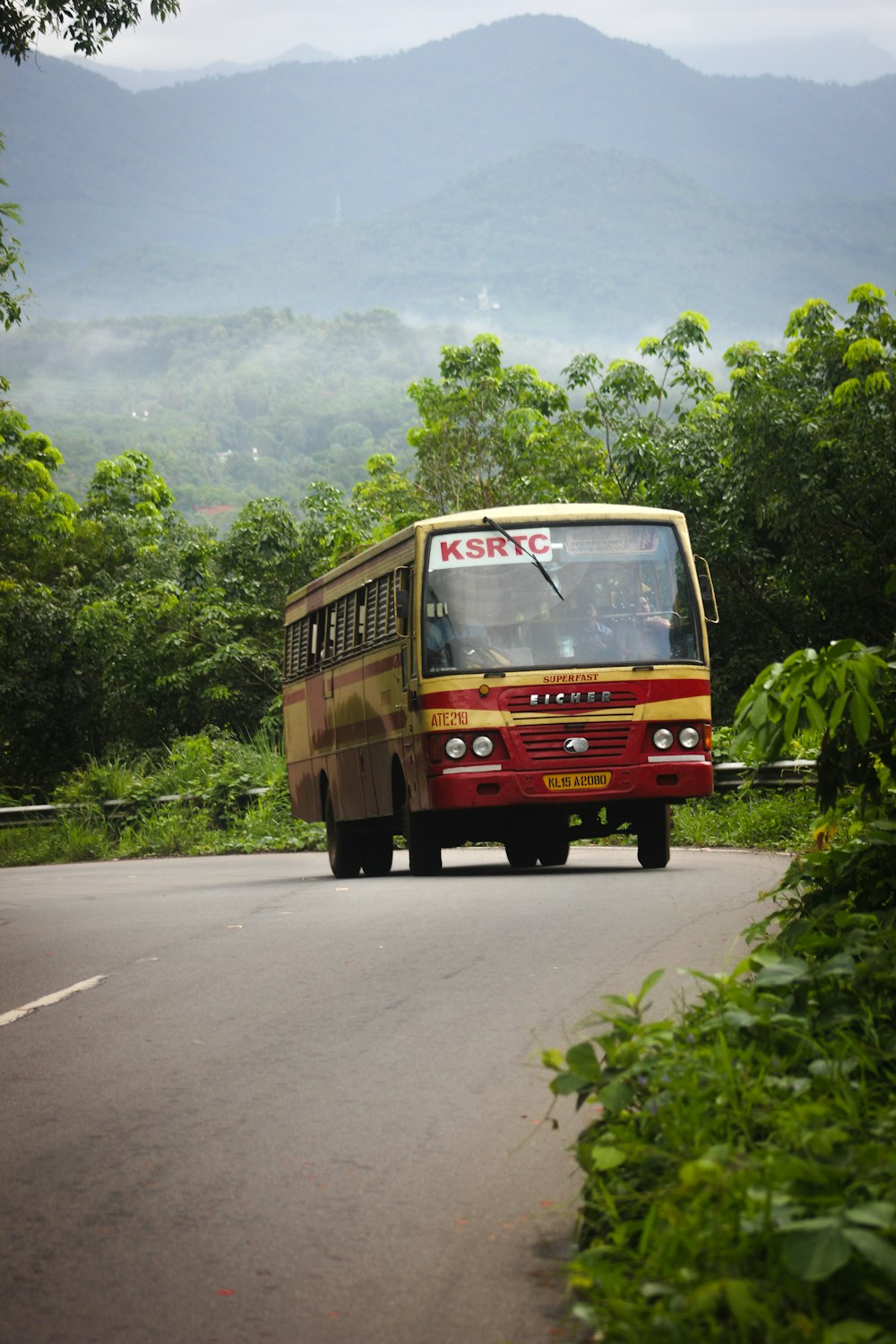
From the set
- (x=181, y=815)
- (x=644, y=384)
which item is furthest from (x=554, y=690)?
(x=644, y=384)

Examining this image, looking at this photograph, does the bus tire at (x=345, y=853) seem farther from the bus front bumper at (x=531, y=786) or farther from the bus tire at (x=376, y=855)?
the bus front bumper at (x=531, y=786)

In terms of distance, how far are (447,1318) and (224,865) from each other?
1902cm

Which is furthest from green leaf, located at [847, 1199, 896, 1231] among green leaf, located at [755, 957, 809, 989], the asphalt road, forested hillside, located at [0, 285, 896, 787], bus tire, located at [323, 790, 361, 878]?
forested hillside, located at [0, 285, 896, 787]

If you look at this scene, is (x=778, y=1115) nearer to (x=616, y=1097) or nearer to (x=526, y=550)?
(x=616, y=1097)

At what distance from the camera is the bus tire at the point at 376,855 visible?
64.4ft

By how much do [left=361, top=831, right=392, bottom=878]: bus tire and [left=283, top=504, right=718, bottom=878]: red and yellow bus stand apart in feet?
5.31

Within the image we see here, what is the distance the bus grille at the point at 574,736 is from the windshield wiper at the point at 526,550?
3.96 ft

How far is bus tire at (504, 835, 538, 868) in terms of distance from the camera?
62.5ft

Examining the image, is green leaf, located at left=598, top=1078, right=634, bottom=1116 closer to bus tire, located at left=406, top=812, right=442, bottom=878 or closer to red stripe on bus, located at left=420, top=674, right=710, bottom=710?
red stripe on bus, located at left=420, top=674, right=710, bottom=710

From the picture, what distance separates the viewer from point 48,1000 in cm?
968

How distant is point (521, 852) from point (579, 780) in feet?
11.4

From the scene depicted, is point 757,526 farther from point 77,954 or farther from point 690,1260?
point 690,1260

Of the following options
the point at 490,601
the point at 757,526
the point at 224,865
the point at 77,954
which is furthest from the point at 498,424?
the point at 77,954

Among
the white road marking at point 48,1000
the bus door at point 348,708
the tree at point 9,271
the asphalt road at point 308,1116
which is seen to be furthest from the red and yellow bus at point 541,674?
the tree at point 9,271
